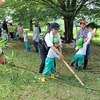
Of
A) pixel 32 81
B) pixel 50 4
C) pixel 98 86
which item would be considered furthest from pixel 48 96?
pixel 50 4

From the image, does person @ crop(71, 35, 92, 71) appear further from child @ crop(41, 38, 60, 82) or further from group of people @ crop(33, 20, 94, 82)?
child @ crop(41, 38, 60, 82)

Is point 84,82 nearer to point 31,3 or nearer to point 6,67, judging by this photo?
point 6,67

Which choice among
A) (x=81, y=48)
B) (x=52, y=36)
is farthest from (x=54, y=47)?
(x=81, y=48)

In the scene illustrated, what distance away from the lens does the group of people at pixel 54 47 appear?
7484 mm

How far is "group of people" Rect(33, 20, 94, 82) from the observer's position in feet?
24.6

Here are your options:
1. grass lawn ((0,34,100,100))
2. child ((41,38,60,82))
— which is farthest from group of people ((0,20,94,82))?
grass lawn ((0,34,100,100))

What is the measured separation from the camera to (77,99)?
6352mm

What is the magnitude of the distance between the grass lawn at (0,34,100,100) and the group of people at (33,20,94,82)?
42cm

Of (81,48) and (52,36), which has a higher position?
(52,36)

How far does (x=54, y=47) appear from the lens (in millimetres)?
7488

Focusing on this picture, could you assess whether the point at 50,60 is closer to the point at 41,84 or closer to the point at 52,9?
the point at 41,84

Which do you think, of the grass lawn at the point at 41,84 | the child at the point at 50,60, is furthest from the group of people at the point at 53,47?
the grass lawn at the point at 41,84

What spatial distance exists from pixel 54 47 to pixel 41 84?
2.67 metres

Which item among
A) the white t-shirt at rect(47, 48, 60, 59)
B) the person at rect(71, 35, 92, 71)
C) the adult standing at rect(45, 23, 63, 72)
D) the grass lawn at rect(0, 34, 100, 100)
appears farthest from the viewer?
the person at rect(71, 35, 92, 71)
